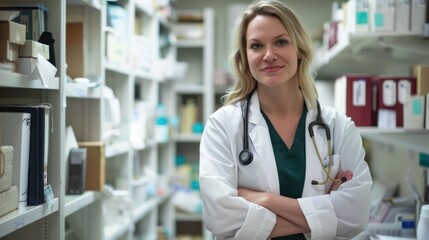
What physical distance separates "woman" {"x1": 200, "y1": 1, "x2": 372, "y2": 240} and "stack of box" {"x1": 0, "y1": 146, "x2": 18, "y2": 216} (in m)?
0.62

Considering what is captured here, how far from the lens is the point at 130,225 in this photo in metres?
3.03

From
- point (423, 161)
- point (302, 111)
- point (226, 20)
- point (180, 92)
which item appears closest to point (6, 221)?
point (302, 111)

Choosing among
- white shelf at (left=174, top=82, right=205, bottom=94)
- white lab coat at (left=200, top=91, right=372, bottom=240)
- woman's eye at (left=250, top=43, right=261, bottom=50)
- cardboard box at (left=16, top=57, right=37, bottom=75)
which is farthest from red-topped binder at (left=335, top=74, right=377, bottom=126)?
white shelf at (left=174, top=82, right=205, bottom=94)

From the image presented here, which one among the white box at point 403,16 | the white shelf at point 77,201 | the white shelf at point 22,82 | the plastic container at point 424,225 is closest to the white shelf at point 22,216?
the white shelf at point 77,201

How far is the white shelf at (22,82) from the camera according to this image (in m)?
1.48

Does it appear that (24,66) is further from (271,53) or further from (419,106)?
(419,106)

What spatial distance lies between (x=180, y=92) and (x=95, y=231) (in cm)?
241

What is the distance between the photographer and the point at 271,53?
5.61ft

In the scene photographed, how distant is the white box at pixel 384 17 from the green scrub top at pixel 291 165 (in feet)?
2.45

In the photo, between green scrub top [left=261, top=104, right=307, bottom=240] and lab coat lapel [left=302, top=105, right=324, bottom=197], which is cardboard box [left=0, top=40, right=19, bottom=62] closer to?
green scrub top [left=261, top=104, right=307, bottom=240]

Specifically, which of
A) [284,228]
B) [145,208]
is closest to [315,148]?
[284,228]

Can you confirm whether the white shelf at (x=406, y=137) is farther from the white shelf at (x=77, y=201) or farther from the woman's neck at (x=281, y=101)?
the white shelf at (x=77, y=201)

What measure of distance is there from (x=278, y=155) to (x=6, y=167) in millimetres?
896

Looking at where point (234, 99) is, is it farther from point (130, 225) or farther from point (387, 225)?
point (130, 225)
